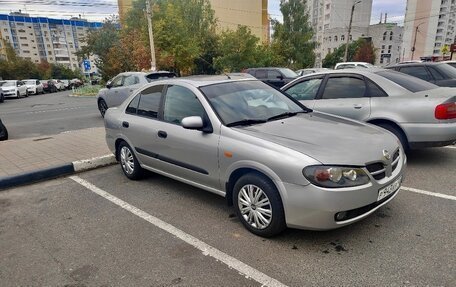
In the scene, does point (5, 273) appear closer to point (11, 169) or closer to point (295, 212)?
point (295, 212)

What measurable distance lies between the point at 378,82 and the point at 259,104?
Result: 2.41 m

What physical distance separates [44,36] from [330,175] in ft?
413

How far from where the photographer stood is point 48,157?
231 inches

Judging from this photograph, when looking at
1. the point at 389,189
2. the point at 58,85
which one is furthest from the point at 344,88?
the point at 58,85

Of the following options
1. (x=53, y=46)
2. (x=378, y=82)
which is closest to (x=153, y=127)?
(x=378, y=82)

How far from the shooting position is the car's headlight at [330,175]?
2652mm

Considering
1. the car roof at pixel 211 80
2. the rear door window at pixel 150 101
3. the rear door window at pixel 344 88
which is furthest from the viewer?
the rear door window at pixel 344 88

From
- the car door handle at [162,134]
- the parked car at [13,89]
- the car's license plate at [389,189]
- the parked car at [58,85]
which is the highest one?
the car door handle at [162,134]

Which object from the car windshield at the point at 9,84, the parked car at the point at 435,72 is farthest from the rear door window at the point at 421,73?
the car windshield at the point at 9,84

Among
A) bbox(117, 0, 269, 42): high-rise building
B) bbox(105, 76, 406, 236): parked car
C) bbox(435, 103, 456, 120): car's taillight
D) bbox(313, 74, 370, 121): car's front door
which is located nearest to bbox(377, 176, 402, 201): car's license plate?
bbox(105, 76, 406, 236): parked car

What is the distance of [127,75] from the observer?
11.0 metres

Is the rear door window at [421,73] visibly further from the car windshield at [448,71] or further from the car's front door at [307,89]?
the car's front door at [307,89]

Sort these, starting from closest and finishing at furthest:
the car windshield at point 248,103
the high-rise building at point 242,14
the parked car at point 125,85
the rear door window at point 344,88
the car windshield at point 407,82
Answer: the car windshield at point 248,103, the car windshield at point 407,82, the rear door window at point 344,88, the parked car at point 125,85, the high-rise building at point 242,14

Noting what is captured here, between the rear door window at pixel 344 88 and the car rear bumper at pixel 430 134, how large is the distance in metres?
0.93
